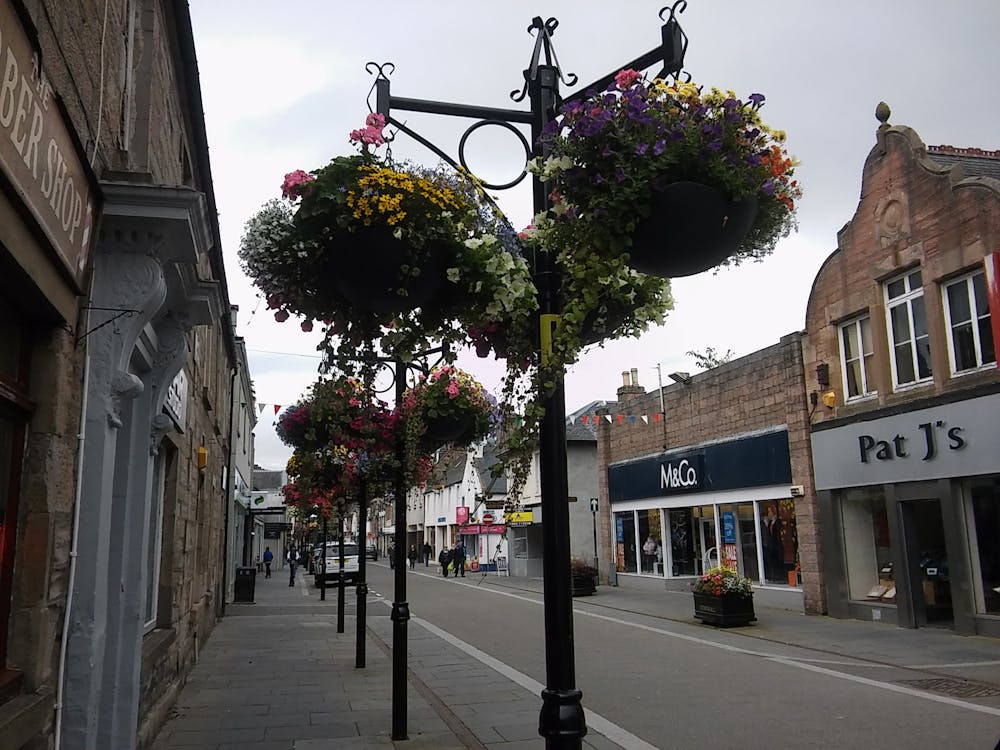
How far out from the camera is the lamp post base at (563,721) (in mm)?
3045

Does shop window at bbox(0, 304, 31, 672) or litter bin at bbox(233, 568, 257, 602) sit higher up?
shop window at bbox(0, 304, 31, 672)

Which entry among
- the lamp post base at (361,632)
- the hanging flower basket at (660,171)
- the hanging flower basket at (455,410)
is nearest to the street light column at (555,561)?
the hanging flower basket at (660,171)

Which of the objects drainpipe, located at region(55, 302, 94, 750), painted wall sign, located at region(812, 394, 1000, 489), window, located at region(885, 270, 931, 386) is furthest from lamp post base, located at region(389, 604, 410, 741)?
window, located at region(885, 270, 931, 386)

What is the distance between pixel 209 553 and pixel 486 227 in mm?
12375

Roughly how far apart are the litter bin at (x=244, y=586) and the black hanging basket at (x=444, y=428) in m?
17.7

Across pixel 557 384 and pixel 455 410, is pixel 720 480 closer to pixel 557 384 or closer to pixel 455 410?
pixel 455 410

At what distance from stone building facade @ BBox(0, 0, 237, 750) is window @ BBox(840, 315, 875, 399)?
44.8 ft

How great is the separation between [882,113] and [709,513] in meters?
10.6

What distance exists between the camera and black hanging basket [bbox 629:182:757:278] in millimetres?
3049

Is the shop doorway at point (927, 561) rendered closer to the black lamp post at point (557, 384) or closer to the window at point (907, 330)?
the window at point (907, 330)

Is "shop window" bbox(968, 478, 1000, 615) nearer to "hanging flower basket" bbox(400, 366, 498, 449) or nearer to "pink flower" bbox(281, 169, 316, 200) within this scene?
"hanging flower basket" bbox(400, 366, 498, 449)

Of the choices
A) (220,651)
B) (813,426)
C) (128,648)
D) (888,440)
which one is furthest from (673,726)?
(813,426)

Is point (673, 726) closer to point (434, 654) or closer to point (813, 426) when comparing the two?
point (434, 654)

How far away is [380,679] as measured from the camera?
10242mm
